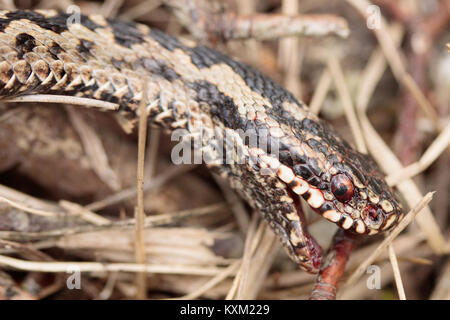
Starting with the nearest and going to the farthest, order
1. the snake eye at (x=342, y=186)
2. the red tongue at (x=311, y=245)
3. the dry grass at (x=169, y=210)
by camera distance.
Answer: the snake eye at (x=342, y=186)
the red tongue at (x=311, y=245)
the dry grass at (x=169, y=210)

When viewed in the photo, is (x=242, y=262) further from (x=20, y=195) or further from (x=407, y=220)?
(x=20, y=195)

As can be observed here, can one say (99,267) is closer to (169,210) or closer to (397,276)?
(169,210)

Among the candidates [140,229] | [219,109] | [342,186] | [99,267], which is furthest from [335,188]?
[99,267]

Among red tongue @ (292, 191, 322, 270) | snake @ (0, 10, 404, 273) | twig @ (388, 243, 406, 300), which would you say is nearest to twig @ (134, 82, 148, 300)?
snake @ (0, 10, 404, 273)

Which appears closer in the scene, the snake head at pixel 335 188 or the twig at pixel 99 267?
the snake head at pixel 335 188

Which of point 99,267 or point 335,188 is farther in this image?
Result: point 99,267

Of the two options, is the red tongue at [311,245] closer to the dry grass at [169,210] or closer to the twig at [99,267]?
the dry grass at [169,210]

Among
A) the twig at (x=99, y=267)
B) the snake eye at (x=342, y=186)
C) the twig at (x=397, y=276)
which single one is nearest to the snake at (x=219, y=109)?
the snake eye at (x=342, y=186)
